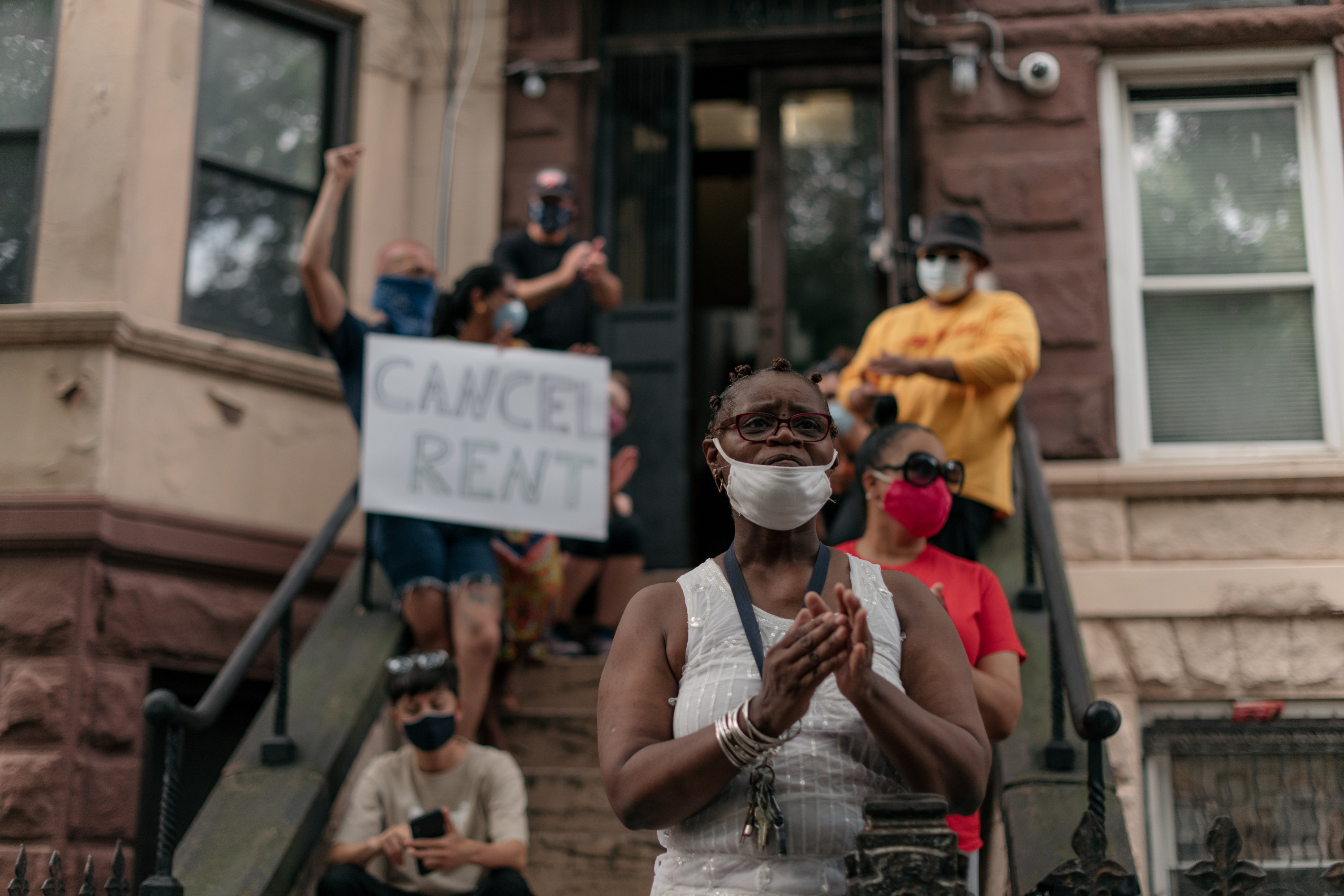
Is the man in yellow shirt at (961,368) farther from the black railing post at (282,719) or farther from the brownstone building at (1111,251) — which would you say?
the black railing post at (282,719)

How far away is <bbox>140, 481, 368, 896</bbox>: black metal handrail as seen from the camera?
4371 millimetres

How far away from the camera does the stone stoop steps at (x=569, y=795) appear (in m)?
5.35

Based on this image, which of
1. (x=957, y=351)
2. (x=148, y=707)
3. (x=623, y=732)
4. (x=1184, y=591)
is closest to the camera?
(x=623, y=732)

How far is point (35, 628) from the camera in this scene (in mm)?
6262

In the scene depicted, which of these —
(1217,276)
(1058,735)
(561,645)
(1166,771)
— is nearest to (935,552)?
(1058,735)

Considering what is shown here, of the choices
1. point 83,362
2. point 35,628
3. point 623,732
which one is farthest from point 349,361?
point 623,732

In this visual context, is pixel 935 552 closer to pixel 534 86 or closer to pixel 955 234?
pixel 955 234

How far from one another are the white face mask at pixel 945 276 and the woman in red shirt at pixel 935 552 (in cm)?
177

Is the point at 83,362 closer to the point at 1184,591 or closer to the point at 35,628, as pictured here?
the point at 35,628

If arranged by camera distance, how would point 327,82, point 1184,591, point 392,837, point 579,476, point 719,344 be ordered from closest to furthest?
1. point 392,837
2. point 579,476
3. point 1184,591
4. point 327,82
5. point 719,344

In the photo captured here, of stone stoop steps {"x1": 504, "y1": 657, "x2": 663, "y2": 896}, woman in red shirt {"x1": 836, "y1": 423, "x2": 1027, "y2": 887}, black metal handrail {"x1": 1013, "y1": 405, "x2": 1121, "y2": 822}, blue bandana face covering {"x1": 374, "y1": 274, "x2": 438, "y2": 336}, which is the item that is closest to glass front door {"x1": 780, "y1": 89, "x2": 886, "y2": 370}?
black metal handrail {"x1": 1013, "y1": 405, "x2": 1121, "y2": 822}

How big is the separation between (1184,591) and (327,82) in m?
5.71

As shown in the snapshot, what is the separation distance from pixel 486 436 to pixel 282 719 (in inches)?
63.4

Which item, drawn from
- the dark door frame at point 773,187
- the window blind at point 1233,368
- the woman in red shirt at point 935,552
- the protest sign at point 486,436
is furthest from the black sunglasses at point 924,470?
the dark door frame at point 773,187
